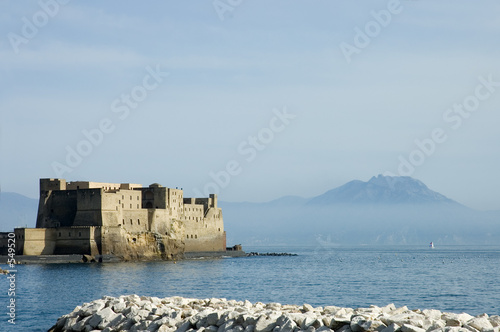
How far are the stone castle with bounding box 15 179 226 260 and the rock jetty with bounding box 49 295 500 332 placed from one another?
40145 mm

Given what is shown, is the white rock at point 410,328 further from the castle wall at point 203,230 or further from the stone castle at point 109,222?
the castle wall at point 203,230

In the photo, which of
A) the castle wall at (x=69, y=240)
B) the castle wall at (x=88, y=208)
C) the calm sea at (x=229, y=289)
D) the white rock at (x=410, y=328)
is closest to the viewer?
the white rock at (x=410, y=328)

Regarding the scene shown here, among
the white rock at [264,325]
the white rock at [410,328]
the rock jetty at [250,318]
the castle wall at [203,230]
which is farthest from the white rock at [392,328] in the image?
the castle wall at [203,230]

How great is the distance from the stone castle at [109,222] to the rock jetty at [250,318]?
40.1 m

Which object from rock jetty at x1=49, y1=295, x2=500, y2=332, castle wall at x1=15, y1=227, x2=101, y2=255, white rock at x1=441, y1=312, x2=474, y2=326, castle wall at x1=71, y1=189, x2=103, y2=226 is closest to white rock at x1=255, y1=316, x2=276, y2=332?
rock jetty at x1=49, y1=295, x2=500, y2=332

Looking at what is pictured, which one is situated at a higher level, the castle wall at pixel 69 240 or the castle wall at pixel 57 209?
the castle wall at pixel 57 209

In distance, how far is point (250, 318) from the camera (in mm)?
17781

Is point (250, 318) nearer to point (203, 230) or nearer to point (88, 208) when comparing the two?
point (88, 208)

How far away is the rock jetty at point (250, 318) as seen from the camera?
15938 millimetres

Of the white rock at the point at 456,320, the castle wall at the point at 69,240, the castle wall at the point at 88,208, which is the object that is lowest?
the white rock at the point at 456,320

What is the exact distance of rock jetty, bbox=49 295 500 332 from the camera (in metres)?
15.9

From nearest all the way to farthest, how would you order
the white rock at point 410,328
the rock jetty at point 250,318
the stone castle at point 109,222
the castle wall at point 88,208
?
the white rock at point 410,328
the rock jetty at point 250,318
the stone castle at point 109,222
the castle wall at point 88,208

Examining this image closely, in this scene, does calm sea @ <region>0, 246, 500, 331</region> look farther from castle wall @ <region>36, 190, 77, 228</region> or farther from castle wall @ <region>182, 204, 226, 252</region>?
castle wall @ <region>182, 204, 226, 252</region>

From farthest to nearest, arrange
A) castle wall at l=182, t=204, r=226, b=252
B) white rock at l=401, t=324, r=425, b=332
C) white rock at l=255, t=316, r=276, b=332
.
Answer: castle wall at l=182, t=204, r=226, b=252, white rock at l=255, t=316, r=276, b=332, white rock at l=401, t=324, r=425, b=332
